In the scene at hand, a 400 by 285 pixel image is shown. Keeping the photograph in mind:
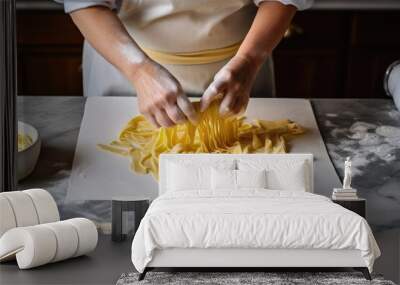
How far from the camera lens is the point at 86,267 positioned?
4000 mm

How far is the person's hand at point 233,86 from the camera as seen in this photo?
15.3ft

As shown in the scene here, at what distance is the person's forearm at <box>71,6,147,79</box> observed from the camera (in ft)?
15.4

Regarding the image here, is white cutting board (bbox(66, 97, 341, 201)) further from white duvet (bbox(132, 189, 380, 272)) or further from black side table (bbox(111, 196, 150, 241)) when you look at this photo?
white duvet (bbox(132, 189, 380, 272))

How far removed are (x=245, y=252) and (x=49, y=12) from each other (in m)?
1.95

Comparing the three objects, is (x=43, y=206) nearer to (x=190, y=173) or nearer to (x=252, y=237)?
(x=190, y=173)

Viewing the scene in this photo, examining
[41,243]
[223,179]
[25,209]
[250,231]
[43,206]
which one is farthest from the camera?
[223,179]

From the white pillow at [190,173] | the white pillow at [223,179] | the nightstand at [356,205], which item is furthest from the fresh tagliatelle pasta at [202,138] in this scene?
the nightstand at [356,205]

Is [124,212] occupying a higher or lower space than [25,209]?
lower

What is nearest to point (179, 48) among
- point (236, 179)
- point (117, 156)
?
point (117, 156)

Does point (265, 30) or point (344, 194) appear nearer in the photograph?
point (344, 194)

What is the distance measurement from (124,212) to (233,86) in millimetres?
926

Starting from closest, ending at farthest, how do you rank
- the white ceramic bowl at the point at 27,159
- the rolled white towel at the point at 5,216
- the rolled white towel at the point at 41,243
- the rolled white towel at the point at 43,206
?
the rolled white towel at the point at 41,243
the rolled white towel at the point at 5,216
the rolled white towel at the point at 43,206
the white ceramic bowl at the point at 27,159

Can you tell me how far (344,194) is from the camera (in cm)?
461

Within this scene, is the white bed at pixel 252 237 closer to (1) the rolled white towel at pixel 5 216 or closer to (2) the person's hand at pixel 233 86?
(1) the rolled white towel at pixel 5 216
